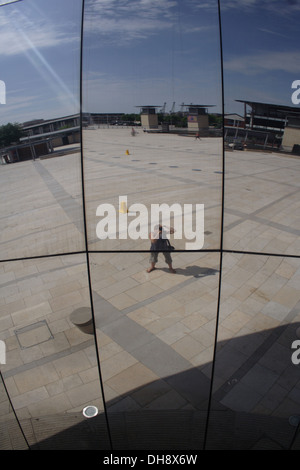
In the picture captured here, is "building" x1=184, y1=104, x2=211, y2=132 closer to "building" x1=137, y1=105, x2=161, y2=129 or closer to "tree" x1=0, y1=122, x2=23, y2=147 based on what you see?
"building" x1=137, y1=105, x2=161, y2=129

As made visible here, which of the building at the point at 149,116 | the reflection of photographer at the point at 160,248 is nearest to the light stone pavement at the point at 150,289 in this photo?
the reflection of photographer at the point at 160,248

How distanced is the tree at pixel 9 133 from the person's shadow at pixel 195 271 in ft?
12.9

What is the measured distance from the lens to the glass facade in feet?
15.0

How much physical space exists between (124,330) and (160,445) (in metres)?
1.82

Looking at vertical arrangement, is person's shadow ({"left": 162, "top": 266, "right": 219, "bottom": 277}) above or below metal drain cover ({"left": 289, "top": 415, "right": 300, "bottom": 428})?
above

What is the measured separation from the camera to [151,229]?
601cm

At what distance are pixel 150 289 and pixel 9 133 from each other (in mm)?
4107

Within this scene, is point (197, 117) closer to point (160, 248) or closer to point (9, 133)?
point (160, 248)

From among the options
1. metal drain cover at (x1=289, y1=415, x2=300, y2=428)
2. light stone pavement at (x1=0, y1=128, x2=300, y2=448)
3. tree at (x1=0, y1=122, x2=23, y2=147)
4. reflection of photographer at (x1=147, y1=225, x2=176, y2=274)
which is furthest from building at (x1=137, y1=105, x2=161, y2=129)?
metal drain cover at (x1=289, y1=415, x2=300, y2=428)

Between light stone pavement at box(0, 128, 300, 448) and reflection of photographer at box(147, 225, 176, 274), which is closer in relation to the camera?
light stone pavement at box(0, 128, 300, 448)

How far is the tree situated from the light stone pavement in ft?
2.47

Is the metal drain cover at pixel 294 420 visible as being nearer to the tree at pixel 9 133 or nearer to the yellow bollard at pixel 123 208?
the yellow bollard at pixel 123 208

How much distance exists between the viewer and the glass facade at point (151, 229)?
15.0 ft
